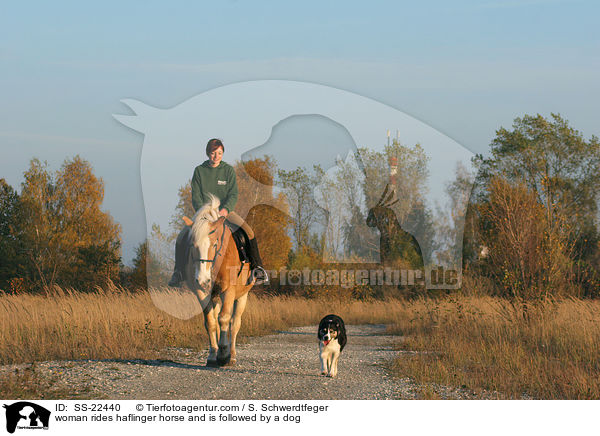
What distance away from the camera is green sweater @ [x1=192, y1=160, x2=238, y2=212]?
384 inches

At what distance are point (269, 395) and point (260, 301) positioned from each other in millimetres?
13568

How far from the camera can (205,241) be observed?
28.8 feet

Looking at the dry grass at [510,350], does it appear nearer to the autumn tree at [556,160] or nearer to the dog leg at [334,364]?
the dog leg at [334,364]

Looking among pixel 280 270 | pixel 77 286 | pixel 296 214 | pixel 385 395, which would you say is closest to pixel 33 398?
pixel 385 395

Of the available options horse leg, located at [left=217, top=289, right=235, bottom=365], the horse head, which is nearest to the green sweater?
the horse head

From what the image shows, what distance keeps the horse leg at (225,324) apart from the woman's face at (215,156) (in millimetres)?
2131

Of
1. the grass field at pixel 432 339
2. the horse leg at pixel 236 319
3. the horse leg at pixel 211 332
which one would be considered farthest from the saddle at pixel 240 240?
the grass field at pixel 432 339

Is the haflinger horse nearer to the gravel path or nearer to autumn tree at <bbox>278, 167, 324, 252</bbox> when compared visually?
the gravel path

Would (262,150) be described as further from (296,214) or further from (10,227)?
(10,227)

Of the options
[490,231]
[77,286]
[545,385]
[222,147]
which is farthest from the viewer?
[77,286]

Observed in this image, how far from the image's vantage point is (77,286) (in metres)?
30.2

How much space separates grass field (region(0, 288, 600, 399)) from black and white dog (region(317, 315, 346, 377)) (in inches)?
49.5

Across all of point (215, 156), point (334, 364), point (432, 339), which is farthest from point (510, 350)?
point (215, 156)
